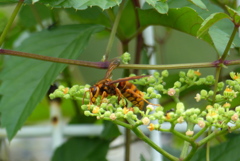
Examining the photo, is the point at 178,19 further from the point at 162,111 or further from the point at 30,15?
the point at 30,15

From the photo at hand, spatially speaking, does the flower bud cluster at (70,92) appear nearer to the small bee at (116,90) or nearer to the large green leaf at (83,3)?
the small bee at (116,90)

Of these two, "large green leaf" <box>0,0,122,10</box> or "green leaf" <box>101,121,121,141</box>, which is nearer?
"large green leaf" <box>0,0,122,10</box>

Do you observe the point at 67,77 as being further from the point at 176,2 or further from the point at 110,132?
the point at 176,2

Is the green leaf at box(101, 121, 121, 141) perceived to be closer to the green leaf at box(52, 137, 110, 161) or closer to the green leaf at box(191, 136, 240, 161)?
the green leaf at box(52, 137, 110, 161)

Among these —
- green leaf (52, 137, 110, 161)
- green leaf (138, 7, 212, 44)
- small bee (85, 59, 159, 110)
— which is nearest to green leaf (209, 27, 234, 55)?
green leaf (138, 7, 212, 44)

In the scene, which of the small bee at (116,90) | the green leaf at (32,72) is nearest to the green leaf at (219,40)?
the small bee at (116,90)

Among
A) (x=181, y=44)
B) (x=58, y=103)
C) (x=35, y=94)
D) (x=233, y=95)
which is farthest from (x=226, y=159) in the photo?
(x=181, y=44)
